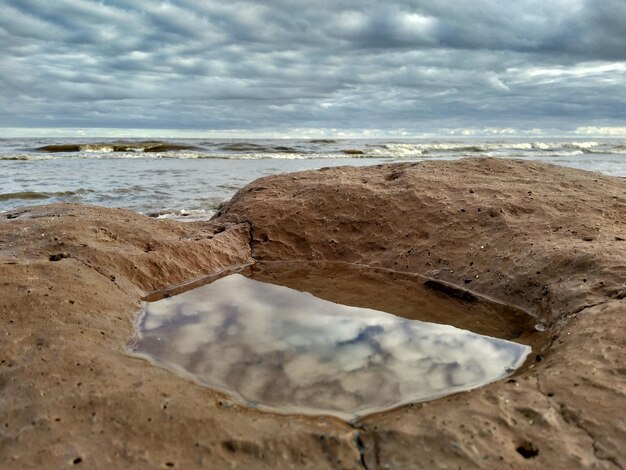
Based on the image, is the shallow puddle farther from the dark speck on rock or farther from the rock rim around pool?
the dark speck on rock

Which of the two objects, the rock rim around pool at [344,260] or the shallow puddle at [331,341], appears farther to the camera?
the shallow puddle at [331,341]

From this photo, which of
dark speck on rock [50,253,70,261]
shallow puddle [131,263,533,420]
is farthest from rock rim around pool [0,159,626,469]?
shallow puddle [131,263,533,420]

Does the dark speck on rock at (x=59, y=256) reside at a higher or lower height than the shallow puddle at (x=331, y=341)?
higher

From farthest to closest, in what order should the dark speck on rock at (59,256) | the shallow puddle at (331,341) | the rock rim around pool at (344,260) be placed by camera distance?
1. the dark speck on rock at (59,256)
2. the shallow puddle at (331,341)
3. the rock rim around pool at (344,260)

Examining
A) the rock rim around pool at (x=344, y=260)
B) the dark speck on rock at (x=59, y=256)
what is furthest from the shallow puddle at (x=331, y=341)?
the dark speck on rock at (x=59, y=256)

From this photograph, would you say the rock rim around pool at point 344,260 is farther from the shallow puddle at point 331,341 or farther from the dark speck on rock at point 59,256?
the shallow puddle at point 331,341

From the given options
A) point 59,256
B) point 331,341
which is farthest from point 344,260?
point 59,256

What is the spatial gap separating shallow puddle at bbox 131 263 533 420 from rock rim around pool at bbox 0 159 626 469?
155 mm

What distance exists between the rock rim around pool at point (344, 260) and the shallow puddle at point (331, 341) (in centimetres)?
15

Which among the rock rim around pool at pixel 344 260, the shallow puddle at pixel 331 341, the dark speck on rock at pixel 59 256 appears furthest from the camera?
the dark speck on rock at pixel 59 256

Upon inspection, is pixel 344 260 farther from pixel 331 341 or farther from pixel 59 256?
pixel 59 256

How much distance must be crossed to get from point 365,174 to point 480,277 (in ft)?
7.21

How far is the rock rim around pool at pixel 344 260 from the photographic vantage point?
1.87 meters

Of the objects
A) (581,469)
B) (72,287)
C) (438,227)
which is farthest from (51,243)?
(581,469)
